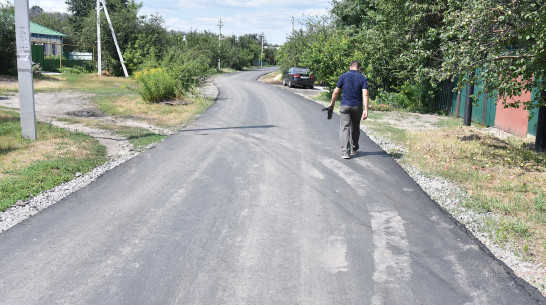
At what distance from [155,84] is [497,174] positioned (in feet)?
45.0

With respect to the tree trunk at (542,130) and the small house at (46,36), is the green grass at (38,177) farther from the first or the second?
the small house at (46,36)

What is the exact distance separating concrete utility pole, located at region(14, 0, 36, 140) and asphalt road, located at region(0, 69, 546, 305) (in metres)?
3.59

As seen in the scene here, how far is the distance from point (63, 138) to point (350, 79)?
21.3 feet

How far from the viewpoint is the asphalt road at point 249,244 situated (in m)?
3.75

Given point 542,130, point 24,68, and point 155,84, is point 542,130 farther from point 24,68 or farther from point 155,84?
point 155,84

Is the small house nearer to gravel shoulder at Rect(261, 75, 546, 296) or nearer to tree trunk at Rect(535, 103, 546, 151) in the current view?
gravel shoulder at Rect(261, 75, 546, 296)

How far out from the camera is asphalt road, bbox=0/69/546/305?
3.75 m

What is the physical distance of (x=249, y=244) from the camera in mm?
4711

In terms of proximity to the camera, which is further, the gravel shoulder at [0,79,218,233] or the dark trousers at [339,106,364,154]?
the dark trousers at [339,106,364,154]

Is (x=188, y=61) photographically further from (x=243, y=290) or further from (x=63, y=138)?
(x=243, y=290)

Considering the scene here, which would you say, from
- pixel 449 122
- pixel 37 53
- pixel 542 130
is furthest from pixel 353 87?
pixel 37 53

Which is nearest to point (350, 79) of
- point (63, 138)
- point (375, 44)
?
point (63, 138)

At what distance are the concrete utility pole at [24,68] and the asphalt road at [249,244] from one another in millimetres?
3593

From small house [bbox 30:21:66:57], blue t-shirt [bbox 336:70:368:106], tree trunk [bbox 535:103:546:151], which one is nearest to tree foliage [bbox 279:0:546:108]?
tree trunk [bbox 535:103:546:151]
